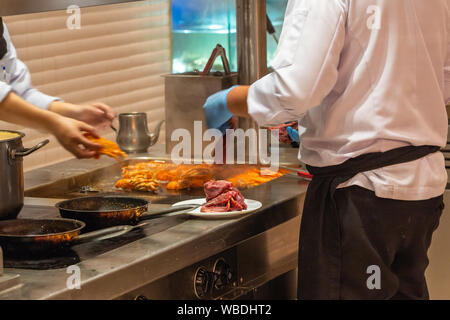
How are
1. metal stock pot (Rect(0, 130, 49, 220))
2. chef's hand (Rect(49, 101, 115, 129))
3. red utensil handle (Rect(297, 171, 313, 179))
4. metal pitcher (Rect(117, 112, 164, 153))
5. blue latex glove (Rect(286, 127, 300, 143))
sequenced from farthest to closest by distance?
1. metal pitcher (Rect(117, 112, 164, 153))
2. blue latex glove (Rect(286, 127, 300, 143))
3. red utensil handle (Rect(297, 171, 313, 179))
4. chef's hand (Rect(49, 101, 115, 129))
5. metal stock pot (Rect(0, 130, 49, 220))

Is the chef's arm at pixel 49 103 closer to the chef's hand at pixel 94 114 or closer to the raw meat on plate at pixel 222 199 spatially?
the chef's hand at pixel 94 114

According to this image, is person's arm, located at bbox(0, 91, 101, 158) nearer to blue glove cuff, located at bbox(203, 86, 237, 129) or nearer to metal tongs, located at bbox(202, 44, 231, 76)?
blue glove cuff, located at bbox(203, 86, 237, 129)

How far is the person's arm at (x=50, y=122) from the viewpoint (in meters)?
1.73

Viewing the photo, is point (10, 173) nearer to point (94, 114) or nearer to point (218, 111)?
point (94, 114)

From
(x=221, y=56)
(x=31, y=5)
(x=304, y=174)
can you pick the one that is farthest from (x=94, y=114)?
(x=221, y=56)

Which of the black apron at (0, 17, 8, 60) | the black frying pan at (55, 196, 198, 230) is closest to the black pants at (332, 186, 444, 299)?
the black frying pan at (55, 196, 198, 230)

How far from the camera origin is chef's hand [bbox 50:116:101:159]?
1722mm

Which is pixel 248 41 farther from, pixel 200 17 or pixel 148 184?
pixel 148 184

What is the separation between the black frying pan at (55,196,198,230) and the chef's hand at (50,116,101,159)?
0.19m

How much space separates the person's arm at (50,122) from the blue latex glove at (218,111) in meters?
0.33

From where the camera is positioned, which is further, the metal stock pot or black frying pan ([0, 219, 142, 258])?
the metal stock pot

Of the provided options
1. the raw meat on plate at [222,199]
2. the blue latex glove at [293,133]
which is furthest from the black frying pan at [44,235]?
the blue latex glove at [293,133]

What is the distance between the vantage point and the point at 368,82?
66.5 inches

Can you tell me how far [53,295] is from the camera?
1.42m
